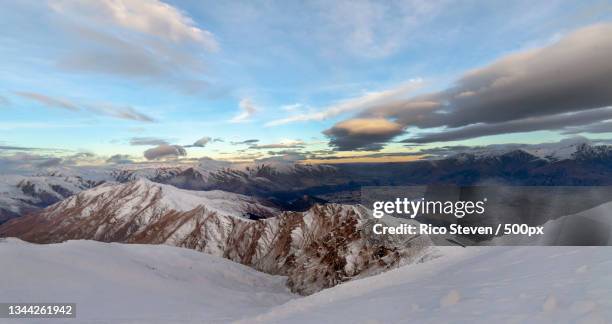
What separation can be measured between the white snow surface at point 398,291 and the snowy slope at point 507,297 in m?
0.03

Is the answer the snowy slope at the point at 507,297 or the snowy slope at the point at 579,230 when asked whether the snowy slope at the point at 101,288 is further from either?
the snowy slope at the point at 579,230

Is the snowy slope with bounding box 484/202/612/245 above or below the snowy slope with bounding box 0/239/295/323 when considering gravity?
above

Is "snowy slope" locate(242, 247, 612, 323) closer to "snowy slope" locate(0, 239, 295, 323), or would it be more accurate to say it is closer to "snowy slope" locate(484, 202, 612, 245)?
"snowy slope" locate(484, 202, 612, 245)

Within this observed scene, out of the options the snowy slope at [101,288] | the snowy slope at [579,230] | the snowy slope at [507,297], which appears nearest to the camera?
the snowy slope at [507,297]

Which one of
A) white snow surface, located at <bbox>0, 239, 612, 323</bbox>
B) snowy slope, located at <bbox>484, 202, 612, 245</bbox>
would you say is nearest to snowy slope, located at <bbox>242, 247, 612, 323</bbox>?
white snow surface, located at <bbox>0, 239, 612, 323</bbox>

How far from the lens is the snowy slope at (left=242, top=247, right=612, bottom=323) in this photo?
24.5ft

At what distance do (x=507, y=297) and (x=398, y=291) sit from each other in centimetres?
553

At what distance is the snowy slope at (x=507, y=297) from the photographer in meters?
7.48

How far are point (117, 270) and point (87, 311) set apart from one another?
57.5 ft

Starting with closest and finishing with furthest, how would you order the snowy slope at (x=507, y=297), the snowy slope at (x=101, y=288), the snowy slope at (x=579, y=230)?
the snowy slope at (x=507, y=297) < the snowy slope at (x=579, y=230) < the snowy slope at (x=101, y=288)

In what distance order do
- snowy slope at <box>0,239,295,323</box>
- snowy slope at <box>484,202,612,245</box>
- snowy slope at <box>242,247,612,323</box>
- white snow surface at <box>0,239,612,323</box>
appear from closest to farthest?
1. snowy slope at <box>242,247,612,323</box>
2. white snow surface at <box>0,239,612,323</box>
3. snowy slope at <box>484,202,612,245</box>
4. snowy slope at <box>0,239,295,323</box>

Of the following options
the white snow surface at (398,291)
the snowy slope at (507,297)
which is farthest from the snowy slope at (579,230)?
the snowy slope at (507,297)

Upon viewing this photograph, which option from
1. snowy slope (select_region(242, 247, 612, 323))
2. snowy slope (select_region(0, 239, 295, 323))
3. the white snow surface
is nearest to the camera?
snowy slope (select_region(242, 247, 612, 323))

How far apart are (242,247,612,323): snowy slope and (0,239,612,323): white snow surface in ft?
0.08
